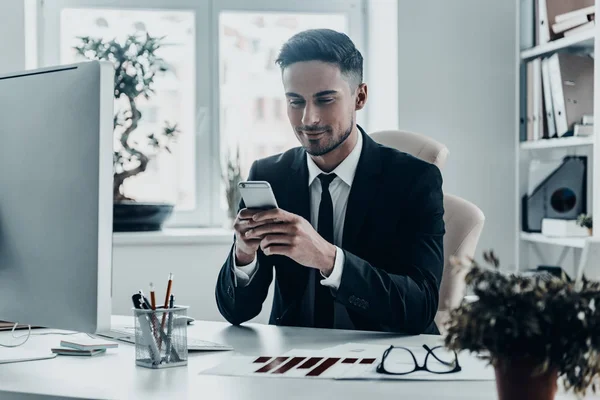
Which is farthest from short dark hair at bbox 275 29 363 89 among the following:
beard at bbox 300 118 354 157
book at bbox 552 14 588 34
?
book at bbox 552 14 588 34

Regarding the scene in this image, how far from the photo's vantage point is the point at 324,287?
5.99 feet

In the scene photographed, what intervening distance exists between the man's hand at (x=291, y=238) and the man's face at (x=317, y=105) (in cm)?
40

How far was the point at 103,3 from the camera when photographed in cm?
333

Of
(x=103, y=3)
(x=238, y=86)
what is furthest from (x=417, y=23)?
(x=103, y=3)

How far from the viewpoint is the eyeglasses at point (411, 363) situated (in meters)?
1.22

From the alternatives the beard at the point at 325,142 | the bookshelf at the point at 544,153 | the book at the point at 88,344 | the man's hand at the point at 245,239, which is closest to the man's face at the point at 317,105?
the beard at the point at 325,142

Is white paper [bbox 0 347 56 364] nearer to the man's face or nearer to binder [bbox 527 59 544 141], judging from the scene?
the man's face

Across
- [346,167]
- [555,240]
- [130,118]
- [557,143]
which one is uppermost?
[130,118]

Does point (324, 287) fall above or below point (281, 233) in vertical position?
below

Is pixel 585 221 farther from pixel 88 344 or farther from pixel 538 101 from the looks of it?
pixel 88 344

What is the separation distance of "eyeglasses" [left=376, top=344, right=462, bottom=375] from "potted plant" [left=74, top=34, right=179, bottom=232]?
1.93 meters

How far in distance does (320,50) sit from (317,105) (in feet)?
0.46

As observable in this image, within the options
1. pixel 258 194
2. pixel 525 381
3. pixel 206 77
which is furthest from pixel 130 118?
pixel 525 381

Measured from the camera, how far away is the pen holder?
4.22 feet
